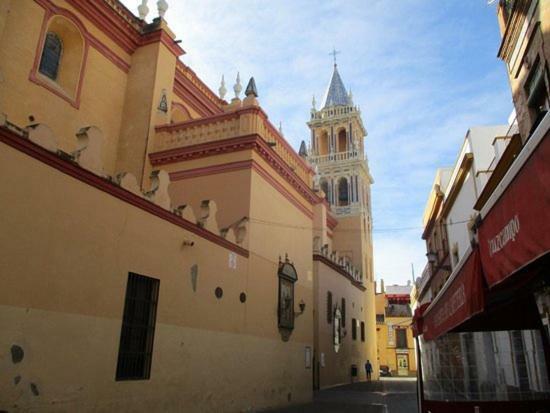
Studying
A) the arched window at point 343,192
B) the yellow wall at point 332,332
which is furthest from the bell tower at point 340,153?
the yellow wall at point 332,332

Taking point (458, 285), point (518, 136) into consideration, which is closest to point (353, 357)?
point (518, 136)

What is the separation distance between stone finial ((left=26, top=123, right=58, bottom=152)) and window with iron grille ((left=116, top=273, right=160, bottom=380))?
293 centimetres

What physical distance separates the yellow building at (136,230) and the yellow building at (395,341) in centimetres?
3654

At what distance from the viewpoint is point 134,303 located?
9.44 meters

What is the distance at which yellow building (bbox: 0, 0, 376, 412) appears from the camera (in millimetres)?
7332

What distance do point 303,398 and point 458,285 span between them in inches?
523

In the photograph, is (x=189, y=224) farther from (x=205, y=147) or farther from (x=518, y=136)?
(x=518, y=136)

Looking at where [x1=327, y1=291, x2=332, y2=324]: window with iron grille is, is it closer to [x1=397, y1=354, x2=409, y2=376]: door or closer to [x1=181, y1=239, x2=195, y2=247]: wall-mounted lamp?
[x1=181, y1=239, x2=195, y2=247]: wall-mounted lamp

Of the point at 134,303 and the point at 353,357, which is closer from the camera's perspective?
the point at 134,303

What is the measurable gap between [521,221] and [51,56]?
14.5m

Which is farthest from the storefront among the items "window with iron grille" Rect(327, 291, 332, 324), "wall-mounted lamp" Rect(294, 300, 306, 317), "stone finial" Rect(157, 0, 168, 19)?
"window with iron grille" Rect(327, 291, 332, 324)

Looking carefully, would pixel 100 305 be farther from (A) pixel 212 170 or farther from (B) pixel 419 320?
(A) pixel 212 170

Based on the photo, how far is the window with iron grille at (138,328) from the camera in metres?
9.02

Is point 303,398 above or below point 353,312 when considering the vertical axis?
below
